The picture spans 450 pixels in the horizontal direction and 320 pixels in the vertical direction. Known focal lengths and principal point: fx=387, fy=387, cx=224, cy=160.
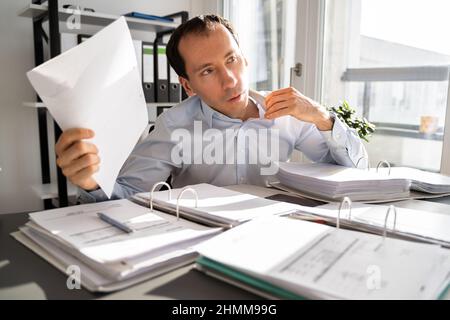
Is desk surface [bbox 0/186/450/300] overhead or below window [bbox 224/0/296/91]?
below

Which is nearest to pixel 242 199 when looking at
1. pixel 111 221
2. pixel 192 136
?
pixel 111 221

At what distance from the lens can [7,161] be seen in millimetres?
2301

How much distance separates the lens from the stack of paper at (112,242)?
0.52 meters

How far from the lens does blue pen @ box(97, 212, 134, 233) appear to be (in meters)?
0.62

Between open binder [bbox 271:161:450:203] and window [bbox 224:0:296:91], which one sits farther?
window [bbox 224:0:296:91]

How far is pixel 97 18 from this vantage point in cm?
223

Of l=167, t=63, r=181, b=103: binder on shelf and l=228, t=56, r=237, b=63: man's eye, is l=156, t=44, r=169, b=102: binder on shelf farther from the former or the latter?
l=228, t=56, r=237, b=63: man's eye

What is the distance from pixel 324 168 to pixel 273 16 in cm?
171

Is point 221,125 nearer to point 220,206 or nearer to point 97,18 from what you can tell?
point 220,206

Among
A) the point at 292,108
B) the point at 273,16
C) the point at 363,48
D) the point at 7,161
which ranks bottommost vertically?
the point at 7,161

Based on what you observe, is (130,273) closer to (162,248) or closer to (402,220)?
(162,248)

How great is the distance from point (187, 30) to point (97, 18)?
1.20 meters

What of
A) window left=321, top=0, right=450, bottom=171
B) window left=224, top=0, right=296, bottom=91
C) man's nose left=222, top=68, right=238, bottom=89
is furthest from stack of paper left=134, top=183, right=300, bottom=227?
window left=224, top=0, right=296, bottom=91

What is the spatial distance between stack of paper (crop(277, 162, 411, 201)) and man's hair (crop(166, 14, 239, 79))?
0.54 meters
